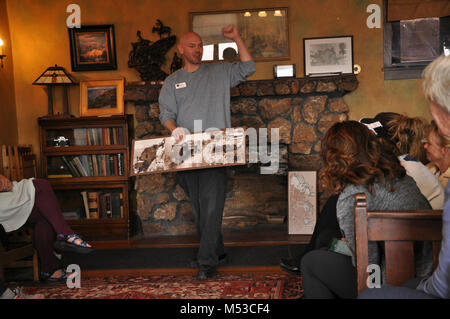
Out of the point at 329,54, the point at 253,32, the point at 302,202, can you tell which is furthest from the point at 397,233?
the point at 253,32

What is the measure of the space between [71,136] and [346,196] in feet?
12.1

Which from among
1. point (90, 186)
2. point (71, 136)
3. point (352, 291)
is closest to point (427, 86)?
point (352, 291)

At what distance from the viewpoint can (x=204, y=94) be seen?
3064mm

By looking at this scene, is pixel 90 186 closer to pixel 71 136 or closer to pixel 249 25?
pixel 71 136

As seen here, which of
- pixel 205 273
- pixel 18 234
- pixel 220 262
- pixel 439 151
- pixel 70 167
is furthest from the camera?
pixel 70 167

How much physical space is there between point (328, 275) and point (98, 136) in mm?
3302

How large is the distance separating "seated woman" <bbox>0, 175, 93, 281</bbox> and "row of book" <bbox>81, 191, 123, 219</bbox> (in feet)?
4.38

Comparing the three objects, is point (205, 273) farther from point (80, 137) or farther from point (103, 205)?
point (80, 137)

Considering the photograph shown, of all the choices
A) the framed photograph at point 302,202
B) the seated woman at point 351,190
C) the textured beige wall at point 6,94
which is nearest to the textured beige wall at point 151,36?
the textured beige wall at point 6,94

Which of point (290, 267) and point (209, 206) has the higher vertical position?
point (209, 206)

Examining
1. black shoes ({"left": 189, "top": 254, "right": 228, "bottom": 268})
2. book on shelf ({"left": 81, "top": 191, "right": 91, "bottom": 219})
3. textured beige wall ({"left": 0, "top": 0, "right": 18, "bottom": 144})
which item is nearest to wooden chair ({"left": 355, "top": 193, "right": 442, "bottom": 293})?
black shoes ({"left": 189, "top": 254, "right": 228, "bottom": 268})

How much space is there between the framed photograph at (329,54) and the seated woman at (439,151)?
216cm

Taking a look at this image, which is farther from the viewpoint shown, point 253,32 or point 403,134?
point 253,32

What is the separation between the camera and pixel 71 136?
4.64 meters
